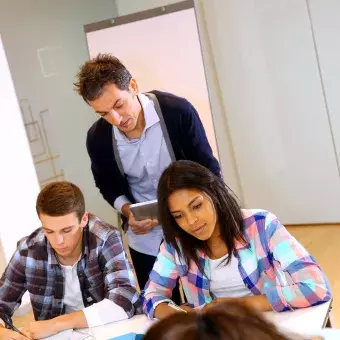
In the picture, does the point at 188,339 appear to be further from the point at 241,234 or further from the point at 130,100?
the point at 130,100

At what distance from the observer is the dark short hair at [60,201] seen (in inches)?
83.6

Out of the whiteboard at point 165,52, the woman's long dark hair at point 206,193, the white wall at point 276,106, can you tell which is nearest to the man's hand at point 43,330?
the woman's long dark hair at point 206,193

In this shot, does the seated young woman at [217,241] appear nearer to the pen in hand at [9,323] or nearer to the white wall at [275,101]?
the pen in hand at [9,323]

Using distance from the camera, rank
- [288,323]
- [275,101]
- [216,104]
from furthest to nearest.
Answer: [216,104] → [275,101] → [288,323]

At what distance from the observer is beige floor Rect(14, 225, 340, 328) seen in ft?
11.5

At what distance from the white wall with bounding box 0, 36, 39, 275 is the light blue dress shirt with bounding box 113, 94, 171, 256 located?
145 cm

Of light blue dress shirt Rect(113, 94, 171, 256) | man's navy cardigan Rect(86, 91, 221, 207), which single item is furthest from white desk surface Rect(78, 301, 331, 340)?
man's navy cardigan Rect(86, 91, 221, 207)

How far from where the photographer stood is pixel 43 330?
1.95 meters

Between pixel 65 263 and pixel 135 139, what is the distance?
1.76 ft

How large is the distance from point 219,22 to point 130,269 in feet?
8.56

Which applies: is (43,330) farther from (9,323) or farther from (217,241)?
(217,241)

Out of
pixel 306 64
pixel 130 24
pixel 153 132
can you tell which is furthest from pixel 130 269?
pixel 306 64

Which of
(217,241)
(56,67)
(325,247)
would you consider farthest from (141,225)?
(56,67)

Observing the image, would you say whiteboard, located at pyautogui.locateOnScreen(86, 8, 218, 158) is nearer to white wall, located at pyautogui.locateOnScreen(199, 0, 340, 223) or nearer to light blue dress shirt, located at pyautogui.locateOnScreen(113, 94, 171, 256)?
white wall, located at pyautogui.locateOnScreen(199, 0, 340, 223)
